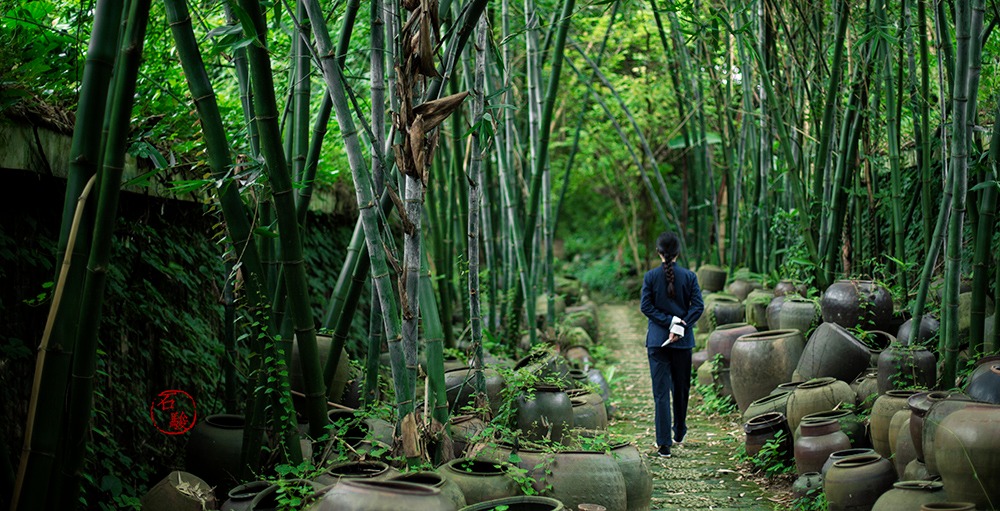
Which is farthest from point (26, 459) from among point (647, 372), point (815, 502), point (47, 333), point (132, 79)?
point (647, 372)

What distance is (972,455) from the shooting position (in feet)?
7.06

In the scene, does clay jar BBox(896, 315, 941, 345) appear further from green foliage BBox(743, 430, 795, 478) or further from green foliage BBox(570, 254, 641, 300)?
green foliage BBox(570, 254, 641, 300)

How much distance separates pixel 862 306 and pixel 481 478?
246 cm

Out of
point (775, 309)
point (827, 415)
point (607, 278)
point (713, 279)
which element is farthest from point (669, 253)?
point (607, 278)

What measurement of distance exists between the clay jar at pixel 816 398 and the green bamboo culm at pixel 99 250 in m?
2.59

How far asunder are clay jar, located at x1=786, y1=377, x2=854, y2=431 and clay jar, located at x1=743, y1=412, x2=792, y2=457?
73mm

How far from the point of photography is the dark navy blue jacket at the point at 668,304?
3.95m

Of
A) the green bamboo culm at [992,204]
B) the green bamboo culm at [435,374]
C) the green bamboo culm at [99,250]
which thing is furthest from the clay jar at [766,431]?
the green bamboo culm at [99,250]

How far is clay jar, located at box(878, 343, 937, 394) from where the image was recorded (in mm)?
3189

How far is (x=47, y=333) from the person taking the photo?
1854 millimetres

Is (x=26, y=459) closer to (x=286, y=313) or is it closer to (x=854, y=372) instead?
(x=286, y=313)

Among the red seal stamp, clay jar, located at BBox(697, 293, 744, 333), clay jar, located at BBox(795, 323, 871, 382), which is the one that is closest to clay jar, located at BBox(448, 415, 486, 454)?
the red seal stamp

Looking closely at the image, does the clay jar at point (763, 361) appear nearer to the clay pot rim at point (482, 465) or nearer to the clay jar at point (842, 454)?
the clay jar at point (842, 454)

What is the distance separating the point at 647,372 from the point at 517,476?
422 cm
